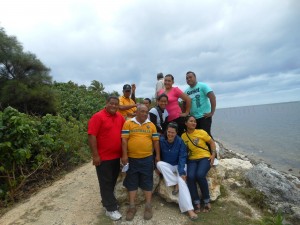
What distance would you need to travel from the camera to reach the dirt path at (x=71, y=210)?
4.86m

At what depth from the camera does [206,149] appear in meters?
5.18

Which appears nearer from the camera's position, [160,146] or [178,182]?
[178,182]

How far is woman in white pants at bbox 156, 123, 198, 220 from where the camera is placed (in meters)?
4.82

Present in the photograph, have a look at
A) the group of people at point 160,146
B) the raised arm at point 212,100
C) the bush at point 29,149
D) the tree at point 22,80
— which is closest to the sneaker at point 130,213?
the group of people at point 160,146

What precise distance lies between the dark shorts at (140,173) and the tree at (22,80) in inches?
440

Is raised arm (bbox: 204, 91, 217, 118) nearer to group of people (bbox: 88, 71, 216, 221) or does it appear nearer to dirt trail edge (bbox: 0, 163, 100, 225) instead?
group of people (bbox: 88, 71, 216, 221)

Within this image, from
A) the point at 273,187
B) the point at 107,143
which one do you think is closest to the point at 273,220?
the point at 273,187

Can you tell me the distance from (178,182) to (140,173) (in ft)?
2.61

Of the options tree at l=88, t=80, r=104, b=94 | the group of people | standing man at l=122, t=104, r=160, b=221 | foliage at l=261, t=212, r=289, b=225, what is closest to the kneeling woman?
the group of people

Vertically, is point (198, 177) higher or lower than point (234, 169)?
higher

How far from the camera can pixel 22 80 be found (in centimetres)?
1498

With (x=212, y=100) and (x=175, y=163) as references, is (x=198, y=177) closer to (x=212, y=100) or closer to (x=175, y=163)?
(x=175, y=163)

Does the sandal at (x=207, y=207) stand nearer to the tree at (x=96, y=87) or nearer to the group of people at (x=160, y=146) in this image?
the group of people at (x=160, y=146)

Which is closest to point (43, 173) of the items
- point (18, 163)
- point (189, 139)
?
point (18, 163)
